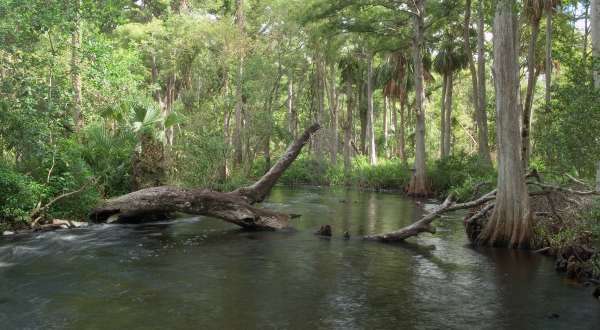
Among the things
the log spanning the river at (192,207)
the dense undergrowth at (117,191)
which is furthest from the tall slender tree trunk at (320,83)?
the log spanning the river at (192,207)

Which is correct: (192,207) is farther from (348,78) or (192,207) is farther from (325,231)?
(348,78)

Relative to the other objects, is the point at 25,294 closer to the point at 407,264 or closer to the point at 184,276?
the point at 184,276

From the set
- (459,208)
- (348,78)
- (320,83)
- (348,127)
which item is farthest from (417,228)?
(348,78)

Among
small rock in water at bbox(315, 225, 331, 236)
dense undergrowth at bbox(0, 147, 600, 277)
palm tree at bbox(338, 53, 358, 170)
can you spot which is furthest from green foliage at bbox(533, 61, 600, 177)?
palm tree at bbox(338, 53, 358, 170)

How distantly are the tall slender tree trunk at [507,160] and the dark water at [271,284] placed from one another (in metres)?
0.52

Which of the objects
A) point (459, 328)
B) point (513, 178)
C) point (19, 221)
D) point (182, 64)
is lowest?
point (459, 328)

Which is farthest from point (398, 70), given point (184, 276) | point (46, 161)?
point (184, 276)

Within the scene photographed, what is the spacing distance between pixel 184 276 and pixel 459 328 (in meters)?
4.75

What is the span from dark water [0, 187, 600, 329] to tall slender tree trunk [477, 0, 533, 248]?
52 cm

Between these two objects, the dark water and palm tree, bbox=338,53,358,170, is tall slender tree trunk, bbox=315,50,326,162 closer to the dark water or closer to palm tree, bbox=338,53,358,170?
palm tree, bbox=338,53,358,170

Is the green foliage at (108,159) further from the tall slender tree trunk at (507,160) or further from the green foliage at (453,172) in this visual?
the green foliage at (453,172)

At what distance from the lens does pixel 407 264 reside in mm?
10008

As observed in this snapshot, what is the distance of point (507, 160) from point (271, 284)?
6.30 meters

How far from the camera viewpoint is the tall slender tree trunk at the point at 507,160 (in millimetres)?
11008
